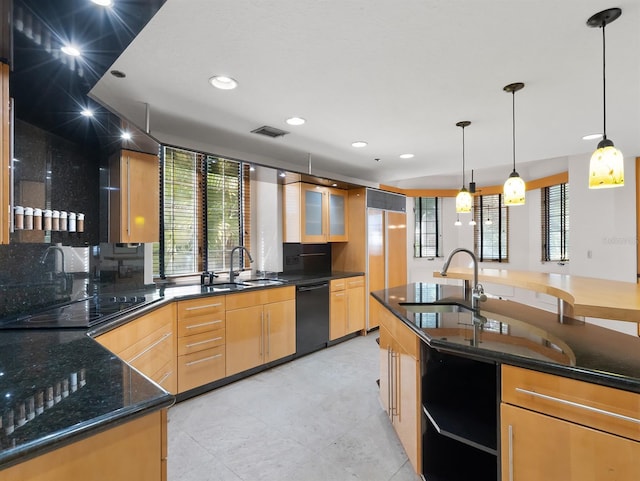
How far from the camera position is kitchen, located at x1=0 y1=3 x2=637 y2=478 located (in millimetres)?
2451

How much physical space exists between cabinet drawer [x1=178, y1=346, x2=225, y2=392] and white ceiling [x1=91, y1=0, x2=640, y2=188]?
2.03 m

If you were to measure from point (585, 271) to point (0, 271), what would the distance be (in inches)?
245

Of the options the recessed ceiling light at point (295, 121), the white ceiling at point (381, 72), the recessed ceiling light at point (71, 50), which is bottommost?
the recessed ceiling light at point (71, 50)

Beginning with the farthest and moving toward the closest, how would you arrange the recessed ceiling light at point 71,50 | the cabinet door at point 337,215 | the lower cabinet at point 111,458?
the cabinet door at point 337,215, the recessed ceiling light at point 71,50, the lower cabinet at point 111,458

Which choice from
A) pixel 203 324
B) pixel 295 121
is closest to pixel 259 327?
pixel 203 324

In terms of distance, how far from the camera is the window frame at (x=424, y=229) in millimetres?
6957

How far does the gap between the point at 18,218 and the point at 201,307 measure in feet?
4.64

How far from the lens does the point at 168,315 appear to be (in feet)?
8.61

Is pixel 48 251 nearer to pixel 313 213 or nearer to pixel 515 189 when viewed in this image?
pixel 313 213

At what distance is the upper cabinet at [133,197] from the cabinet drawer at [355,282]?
2.61 m

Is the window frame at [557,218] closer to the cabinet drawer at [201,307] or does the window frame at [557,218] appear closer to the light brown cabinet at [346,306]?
the light brown cabinet at [346,306]

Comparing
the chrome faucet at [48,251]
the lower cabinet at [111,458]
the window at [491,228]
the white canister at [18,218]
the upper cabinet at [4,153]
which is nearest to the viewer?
the lower cabinet at [111,458]

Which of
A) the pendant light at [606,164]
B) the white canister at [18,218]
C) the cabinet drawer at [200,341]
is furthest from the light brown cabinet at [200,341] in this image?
the pendant light at [606,164]

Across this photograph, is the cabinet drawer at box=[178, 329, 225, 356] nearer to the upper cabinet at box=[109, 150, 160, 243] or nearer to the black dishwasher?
the upper cabinet at box=[109, 150, 160, 243]
